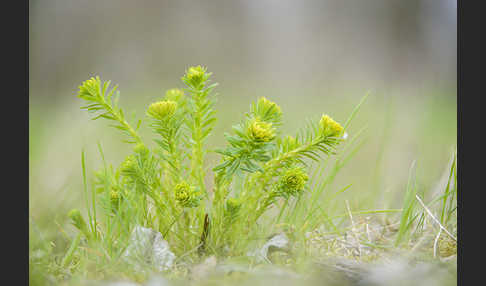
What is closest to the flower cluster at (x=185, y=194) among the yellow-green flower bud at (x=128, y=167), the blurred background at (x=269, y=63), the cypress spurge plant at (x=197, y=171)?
the cypress spurge plant at (x=197, y=171)

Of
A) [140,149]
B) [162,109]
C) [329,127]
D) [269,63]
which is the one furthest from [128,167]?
[269,63]

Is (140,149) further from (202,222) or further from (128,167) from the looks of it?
(202,222)

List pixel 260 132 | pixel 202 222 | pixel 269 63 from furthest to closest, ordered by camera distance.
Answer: pixel 269 63 < pixel 202 222 < pixel 260 132

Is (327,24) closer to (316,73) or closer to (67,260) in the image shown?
(316,73)

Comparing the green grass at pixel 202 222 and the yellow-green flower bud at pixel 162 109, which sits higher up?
the yellow-green flower bud at pixel 162 109

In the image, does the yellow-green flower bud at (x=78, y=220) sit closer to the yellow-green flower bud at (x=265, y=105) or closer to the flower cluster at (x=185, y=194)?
the flower cluster at (x=185, y=194)

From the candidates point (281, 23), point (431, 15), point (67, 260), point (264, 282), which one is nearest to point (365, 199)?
point (264, 282)
